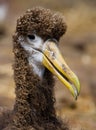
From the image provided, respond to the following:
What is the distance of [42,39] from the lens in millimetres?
6754

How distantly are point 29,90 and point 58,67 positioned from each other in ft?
1.09

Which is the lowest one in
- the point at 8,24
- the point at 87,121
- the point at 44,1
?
the point at 87,121

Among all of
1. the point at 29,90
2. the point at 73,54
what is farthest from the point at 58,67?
the point at 73,54

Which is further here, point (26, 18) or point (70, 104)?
point (70, 104)

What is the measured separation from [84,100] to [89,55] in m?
5.61

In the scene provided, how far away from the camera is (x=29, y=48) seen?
22.2 ft

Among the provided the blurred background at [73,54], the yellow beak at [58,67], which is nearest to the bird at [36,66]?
the yellow beak at [58,67]

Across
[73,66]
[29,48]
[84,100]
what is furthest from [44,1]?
[29,48]

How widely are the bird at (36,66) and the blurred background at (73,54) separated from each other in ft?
2.06

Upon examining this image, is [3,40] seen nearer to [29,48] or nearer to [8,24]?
[8,24]

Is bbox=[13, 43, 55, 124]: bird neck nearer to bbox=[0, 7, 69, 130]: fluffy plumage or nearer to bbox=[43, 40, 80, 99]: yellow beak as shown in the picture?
bbox=[0, 7, 69, 130]: fluffy plumage

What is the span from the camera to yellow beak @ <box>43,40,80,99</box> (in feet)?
21.3

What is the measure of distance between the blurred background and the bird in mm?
627

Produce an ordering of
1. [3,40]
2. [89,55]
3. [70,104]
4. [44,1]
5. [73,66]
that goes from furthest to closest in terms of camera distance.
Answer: [44,1] < [3,40] < [89,55] < [73,66] < [70,104]
